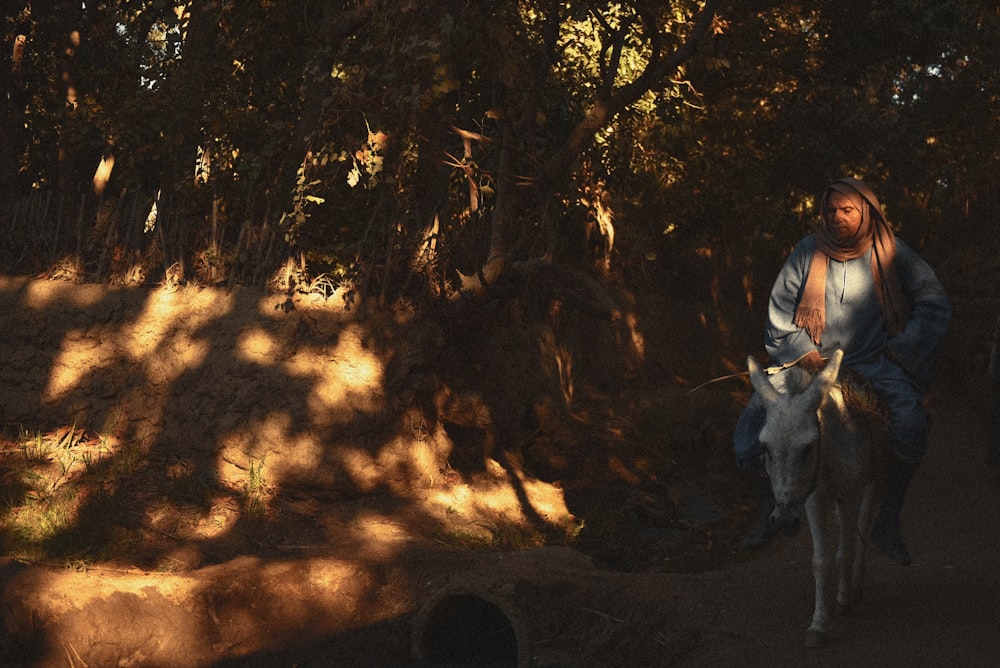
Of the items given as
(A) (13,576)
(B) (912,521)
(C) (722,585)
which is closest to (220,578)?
(A) (13,576)

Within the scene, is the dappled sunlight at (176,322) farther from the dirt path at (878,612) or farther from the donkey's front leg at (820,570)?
the donkey's front leg at (820,570)

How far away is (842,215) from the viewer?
22.6ft

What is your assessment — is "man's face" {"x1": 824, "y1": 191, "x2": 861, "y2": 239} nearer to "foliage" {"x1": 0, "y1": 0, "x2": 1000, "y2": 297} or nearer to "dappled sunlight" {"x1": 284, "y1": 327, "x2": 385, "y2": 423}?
"foliage" {"x1": 0, "y1": 0, "x2": 1000, "y2": 297}

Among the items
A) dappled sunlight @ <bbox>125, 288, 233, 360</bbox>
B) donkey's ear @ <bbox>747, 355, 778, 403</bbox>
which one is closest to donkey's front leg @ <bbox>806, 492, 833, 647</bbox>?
donkey's ear @ <bbox>747, 355, 778, 403</bbox>

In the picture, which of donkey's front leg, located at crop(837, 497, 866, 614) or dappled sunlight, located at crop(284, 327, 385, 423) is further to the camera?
dappled sunlight, located at crop(284, 327, 385, 423)

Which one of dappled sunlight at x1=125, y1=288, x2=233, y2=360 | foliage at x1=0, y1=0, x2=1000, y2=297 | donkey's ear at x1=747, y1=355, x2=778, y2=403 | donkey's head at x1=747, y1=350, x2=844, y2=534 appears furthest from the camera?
foliage at x1=0, y1=0, x2=1000, y2=297

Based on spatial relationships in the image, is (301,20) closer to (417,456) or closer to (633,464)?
(417,456)

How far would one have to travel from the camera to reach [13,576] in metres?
7.55

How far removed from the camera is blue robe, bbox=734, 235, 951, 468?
270 inches

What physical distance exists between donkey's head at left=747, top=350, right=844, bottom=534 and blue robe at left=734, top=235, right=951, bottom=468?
0.52 m

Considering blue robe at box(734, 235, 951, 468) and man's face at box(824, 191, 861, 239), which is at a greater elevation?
man's face at box(824, 191, 861, 239)

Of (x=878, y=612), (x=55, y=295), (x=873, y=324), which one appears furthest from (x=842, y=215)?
(x=55, y=295)

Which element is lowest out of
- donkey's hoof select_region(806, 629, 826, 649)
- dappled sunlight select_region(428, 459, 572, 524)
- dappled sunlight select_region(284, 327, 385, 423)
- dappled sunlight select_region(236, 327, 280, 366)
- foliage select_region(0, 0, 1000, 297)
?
dappled sunlight select_region(428, 459, 572, 524)

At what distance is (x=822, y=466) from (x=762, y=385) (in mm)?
572
